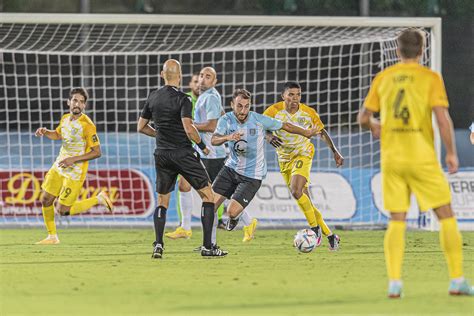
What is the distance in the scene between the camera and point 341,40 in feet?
54.1

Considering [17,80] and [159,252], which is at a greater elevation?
[17,80]

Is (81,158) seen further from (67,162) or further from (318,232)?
(318,232)

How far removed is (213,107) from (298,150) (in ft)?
4.81

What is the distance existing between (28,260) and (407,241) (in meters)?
5.05

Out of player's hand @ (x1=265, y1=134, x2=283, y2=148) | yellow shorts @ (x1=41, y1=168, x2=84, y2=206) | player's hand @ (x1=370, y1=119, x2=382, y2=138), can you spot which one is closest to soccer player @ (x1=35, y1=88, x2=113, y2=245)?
yellow shorts @ (x1=41, y1=168, x2=84, y2=206)

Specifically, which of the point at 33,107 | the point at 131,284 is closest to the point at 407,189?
the point at 131,284

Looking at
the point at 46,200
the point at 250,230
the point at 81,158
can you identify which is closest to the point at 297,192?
the point at 250,230

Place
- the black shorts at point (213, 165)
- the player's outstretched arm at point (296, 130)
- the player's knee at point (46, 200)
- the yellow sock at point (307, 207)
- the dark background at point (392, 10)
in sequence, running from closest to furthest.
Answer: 1. the player's outstretched arm at point (296, 130)
2. the yellow sock at point (307, 207)
3. the player's knee at point (46, 200)
4. the black shorts at point (213, 165)
5. the dark background at point (392, 10)

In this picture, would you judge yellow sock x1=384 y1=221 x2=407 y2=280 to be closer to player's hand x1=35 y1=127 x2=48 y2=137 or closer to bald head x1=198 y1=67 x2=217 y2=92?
bald head x1=198 y1=67 x2=217 y2=92

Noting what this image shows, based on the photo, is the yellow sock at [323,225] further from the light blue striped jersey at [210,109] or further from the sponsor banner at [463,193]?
the sponsor banner at [463,193]

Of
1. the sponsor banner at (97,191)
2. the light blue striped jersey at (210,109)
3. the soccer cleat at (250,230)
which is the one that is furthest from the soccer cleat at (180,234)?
the sponsor banner at (97,191)

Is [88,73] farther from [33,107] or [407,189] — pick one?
[407,189]

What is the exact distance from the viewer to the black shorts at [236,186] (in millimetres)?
11391

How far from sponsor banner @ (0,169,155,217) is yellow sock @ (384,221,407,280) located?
30.3ft
